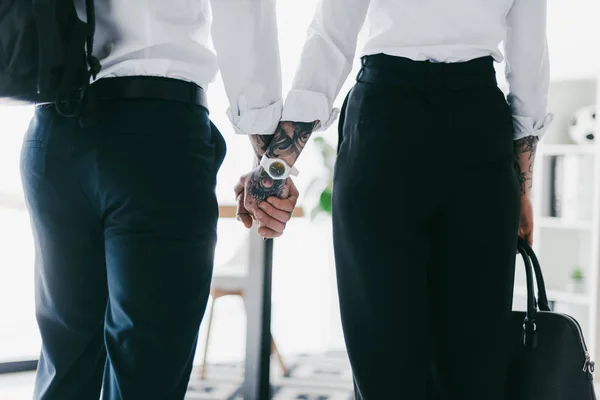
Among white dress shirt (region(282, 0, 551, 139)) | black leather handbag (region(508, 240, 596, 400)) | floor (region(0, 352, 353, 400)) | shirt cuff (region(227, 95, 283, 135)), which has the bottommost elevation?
floor (region(0, 352, 353, 400))

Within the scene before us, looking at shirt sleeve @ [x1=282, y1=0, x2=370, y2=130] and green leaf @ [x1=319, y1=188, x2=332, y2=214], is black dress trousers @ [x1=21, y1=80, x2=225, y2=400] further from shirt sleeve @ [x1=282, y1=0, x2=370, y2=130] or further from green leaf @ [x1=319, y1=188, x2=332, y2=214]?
green leaf @ [x1=319, y1=188, x2=332, y2=214]

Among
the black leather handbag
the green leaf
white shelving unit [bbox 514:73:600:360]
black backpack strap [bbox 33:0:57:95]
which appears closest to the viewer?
black backpack strap [bbox 33:0:57:95]

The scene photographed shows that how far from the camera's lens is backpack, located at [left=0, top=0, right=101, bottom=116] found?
2.49 feet

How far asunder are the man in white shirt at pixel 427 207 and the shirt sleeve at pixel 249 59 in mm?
173

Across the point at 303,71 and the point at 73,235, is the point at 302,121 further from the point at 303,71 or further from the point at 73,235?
the point at 73,235

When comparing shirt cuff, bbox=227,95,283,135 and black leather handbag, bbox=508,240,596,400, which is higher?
shirt cuff, bbox=227,95,283,135

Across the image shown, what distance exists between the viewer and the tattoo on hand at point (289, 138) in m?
1.04

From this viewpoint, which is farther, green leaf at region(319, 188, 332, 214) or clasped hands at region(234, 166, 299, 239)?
green leaf at region(319, 188, 332, 214)

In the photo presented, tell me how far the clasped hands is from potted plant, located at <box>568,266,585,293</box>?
2.33 meters

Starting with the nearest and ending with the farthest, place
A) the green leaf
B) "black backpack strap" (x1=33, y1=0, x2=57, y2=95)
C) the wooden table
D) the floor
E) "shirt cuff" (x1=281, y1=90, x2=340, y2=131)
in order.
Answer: "black backpack strap" (x1=33, y1=0, x2=57, y2=95)
"shirt cuff" (x1=281, y1=90, x2=340, y2=131)
the wooden table
the floor
the green leaf

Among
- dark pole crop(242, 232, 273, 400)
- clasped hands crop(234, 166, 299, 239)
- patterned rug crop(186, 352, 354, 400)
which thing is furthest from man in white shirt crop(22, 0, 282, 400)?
patterned rug crop(186, 352, 354, 400)

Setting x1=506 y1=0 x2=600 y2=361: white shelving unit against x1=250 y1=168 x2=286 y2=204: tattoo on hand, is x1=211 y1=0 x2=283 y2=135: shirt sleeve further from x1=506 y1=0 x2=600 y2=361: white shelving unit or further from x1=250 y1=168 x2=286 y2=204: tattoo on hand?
x1=506 y1=0 x2=600 y2=361: white shelving unit

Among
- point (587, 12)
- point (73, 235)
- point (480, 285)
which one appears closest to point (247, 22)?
point (73, 235)

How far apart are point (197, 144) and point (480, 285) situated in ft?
1.52
